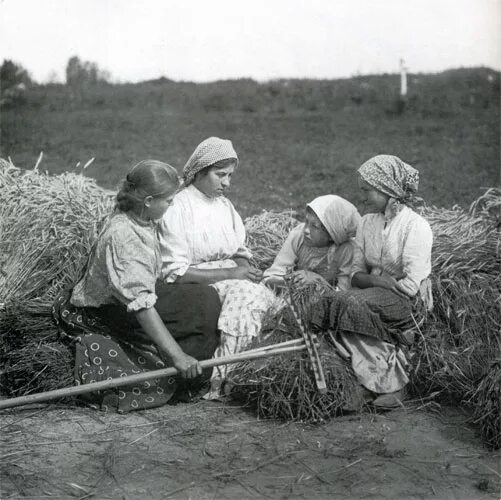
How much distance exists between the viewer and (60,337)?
431cm

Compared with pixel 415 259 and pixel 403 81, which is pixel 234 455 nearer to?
pixel 415 259

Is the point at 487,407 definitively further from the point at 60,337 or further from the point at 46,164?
the point at 46,164

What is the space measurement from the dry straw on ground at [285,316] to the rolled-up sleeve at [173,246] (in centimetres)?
74

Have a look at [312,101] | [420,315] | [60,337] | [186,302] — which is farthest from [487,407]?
[312,101]

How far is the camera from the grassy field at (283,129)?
10797 mm

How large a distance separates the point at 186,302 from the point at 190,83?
54.8 feet

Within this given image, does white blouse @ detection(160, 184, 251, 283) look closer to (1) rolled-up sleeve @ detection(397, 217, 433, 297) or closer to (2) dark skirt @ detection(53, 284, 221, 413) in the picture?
(2) dark skirt @ detection(53, 284, 221, 413)

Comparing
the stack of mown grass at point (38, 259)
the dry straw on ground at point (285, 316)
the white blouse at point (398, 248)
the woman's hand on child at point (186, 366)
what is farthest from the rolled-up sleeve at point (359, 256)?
the stack of mown grass at point (38, 259)

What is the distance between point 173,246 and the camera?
4.49 meters

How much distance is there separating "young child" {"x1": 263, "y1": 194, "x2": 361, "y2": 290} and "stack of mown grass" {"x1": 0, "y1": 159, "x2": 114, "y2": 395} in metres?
1.38

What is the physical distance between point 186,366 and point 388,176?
166 cm

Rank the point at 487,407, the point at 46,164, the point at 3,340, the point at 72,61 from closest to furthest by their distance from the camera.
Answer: the point at 487,407, the point at 3,340, the point at 46,164, the point at 72,61

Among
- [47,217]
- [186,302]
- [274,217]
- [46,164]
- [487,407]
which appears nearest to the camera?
[487,407]

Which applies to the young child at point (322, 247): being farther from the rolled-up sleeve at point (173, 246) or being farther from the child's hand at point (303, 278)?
the rolled-up sleeve at point (173, 246)
